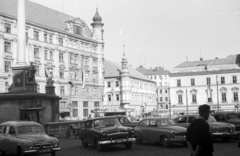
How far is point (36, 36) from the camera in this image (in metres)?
62.1

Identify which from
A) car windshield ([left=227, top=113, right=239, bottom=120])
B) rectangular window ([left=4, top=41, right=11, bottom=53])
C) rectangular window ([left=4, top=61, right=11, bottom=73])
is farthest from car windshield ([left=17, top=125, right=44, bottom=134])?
rectangular window ([left=4, top=41, right=11, bottom=53])

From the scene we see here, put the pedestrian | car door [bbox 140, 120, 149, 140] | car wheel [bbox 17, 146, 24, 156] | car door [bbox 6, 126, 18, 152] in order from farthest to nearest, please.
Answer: car door [bbox 140, 120, 149, 140] < car door [bbox 6, 126, 18, 152] < car wheel [bbox 17, 146, 24, 156] < the pedestrian

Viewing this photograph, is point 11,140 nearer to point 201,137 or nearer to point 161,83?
point 201,137

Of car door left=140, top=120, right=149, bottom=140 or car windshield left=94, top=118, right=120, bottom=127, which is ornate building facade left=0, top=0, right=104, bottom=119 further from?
car windshield left=94, top=118, right=120, bottom=127

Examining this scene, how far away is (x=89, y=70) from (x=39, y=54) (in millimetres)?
15268

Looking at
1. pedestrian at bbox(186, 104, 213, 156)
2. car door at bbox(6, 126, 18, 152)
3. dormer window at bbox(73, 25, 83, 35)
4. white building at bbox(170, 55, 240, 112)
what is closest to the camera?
pedestrian at bbox(186, 104, 213, 156)

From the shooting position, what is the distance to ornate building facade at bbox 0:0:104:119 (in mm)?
56625

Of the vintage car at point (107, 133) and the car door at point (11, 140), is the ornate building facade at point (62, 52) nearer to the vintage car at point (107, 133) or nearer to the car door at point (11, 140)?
the vintage car at point (107, 133)

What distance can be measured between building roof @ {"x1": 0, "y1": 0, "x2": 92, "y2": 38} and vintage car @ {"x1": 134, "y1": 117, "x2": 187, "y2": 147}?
41.4 m

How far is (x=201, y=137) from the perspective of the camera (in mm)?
A: 6840

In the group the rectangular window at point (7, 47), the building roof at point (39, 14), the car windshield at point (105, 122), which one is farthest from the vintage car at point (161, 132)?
the building roof at point (39, 14)

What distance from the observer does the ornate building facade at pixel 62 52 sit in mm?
56625

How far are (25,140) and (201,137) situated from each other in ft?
30.6

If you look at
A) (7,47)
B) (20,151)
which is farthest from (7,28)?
(20,151)
